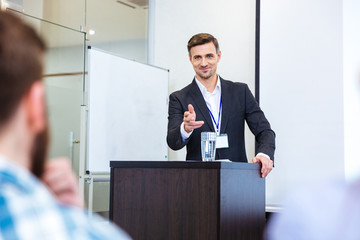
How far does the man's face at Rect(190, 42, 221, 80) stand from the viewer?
3715 mm

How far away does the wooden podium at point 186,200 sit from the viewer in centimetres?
267

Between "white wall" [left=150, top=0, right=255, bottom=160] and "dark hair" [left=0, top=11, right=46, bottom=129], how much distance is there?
13.7 ft

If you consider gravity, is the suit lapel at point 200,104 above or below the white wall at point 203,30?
below

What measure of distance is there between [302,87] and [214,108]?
1.04 metres

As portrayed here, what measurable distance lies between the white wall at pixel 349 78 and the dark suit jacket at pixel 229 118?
87 centimetres

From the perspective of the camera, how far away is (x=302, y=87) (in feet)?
14.5

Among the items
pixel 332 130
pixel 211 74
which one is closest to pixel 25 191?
pixel 211 74

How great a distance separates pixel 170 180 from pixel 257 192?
55cm

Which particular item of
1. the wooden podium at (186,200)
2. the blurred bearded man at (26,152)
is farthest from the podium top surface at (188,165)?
the blurred bearded man at (26,152)

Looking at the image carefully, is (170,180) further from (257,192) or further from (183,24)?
(183,24)

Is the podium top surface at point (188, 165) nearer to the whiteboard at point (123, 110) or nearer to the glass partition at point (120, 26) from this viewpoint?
the whiteboard at point (123, 110)

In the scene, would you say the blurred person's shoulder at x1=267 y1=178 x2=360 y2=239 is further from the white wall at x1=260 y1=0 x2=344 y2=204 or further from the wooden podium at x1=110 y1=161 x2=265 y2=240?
the white wall at x1=260 y1=0 x2=344 y2=204

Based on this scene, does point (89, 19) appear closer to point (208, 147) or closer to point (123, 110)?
point (123, 110)

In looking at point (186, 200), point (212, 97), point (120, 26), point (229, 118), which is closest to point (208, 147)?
point (186, 200)
